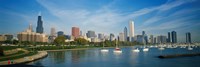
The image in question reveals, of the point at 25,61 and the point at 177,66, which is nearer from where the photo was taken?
the point at 177,66

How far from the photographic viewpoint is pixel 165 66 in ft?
168

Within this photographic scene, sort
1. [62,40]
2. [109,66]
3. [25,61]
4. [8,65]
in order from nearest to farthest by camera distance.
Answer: [8,65]
[109,66]
[25,61]
[62,40]

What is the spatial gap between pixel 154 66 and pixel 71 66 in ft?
69.3

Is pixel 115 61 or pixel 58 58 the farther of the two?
pixel 58 58

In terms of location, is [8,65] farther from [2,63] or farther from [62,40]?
[62,40]

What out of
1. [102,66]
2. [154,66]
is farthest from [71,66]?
[154,66]

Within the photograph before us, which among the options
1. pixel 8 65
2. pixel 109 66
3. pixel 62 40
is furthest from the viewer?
A: pixel 62 40

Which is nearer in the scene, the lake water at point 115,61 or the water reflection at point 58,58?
the lake water at point 115,61

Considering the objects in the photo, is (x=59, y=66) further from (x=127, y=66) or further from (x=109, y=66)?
(x=127, y=66)

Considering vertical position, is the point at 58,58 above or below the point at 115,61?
below

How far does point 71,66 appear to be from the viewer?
51.2 meters

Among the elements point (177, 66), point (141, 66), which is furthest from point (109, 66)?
point (177, 66)

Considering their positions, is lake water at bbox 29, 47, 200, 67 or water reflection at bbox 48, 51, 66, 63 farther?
water reflection at bbox 48, 51, 66, 63

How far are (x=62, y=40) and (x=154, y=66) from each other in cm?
14164
